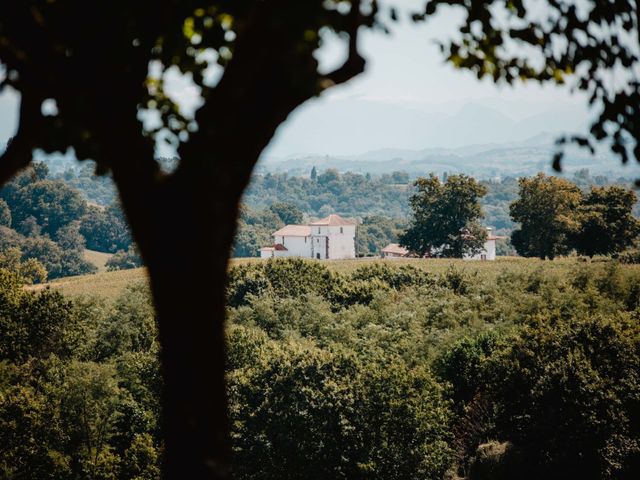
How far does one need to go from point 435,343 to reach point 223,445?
1532 inches

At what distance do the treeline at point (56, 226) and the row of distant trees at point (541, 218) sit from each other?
66.5 m

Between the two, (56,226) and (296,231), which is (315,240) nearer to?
(296,231)

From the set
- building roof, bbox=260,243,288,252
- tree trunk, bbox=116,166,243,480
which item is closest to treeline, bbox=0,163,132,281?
building roof, bbox=260,243,288,252

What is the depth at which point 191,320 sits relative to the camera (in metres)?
3.12

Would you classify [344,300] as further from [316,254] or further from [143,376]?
[316,254]

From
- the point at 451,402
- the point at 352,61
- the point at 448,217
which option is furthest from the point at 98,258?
the point at 352,61

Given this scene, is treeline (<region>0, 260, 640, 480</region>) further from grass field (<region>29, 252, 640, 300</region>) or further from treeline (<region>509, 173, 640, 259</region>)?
treeline (<region>509, 173, 640, 259</region>)

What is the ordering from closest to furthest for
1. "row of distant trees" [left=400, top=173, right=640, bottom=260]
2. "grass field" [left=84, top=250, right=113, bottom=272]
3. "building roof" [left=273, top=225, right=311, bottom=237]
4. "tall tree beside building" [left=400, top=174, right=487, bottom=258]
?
"row of distant trees" [left=400, top=173, right=640, bottom=260], "tall tree beside building" [left=400, top=174, right=487, bottom=258], "building roof" [left=273, top=225, right=311, bottom=237], "grass field" [left=84, top=250, right=113, bottom=272]

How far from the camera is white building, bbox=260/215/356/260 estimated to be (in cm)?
10925

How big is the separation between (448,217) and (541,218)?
12885 millimetres

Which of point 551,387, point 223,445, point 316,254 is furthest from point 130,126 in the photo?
point 316,254

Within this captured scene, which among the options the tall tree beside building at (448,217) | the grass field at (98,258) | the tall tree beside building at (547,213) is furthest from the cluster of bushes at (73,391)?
the grass field at (98,258)

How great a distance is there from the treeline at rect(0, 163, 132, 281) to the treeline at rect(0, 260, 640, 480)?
3499 inches

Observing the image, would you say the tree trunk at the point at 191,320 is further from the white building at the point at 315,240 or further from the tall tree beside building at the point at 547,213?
the white building at the point at 315,240
